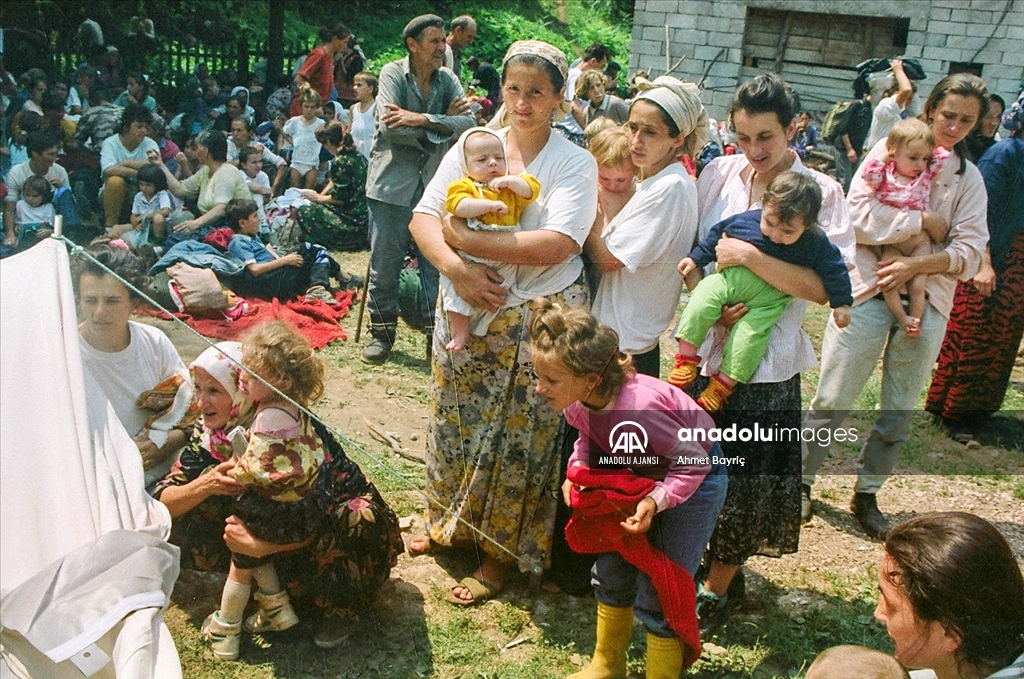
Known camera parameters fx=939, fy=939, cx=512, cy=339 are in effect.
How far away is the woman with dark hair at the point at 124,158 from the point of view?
2.15 metres

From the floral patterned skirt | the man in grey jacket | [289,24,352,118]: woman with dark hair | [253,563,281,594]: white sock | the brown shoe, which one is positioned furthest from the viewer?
the man in grey jacket

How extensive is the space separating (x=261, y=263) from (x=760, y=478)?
1627mm

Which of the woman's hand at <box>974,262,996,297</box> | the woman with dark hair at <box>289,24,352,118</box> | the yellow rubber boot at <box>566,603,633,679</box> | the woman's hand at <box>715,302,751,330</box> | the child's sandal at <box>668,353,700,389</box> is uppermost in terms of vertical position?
the woman with dark hair at <box>289,24,352,118</box>

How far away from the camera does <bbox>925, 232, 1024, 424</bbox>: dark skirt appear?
473cm

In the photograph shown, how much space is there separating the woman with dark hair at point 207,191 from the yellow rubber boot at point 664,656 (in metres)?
1.55

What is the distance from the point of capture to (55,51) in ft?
10.3

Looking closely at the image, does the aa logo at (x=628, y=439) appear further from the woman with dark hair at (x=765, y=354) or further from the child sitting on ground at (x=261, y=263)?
the child sitting on ground at (x=261, y=263)

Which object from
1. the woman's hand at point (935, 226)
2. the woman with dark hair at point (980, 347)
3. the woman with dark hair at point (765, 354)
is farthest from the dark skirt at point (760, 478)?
the woman with dark hair at point (980, 347)

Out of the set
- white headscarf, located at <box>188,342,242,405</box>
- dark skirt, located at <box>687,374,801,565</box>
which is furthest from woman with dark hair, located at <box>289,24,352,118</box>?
dark skirt, located at <box>687,374,801,565</box>

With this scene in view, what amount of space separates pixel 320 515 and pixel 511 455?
0.65 meters

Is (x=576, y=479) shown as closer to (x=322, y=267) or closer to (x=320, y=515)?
(x=320, y=515)

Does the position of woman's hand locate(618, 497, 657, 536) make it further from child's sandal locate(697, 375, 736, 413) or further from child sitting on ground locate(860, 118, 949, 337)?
child sitting on ground locate(860, 118, 949, 337)

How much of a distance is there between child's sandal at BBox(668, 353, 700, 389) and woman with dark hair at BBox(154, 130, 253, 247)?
1318 mm

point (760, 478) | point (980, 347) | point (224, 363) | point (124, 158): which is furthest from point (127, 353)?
point (980, 347)
